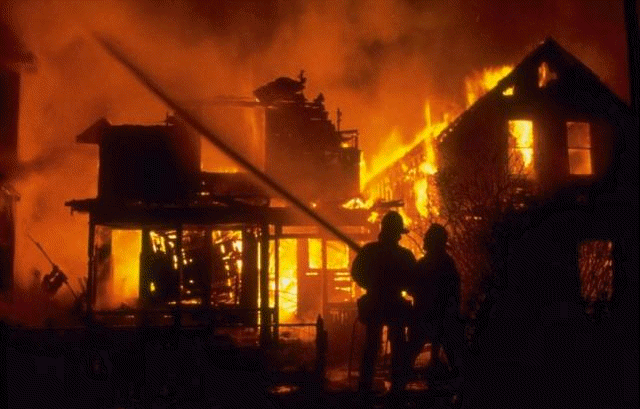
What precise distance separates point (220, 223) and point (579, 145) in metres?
15.3

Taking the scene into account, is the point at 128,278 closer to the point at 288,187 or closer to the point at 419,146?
the point at 288,187

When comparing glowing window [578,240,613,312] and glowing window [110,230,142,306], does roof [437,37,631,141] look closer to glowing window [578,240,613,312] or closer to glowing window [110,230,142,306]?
glowing window [578,240,613,312]

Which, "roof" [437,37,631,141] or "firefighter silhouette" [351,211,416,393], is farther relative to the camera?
"roof" [437,37,631,141]

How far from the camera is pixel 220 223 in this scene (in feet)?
55.4

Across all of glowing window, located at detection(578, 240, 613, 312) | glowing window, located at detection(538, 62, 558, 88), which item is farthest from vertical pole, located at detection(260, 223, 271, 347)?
glowing window, located at detection(538, 62, 558, 88)

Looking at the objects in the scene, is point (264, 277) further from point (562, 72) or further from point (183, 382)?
point (562, 72)

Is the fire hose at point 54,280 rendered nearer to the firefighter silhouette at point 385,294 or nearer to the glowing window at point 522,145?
the glowing window at point 522,145

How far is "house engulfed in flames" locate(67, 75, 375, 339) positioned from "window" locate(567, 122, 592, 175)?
28.1 feet

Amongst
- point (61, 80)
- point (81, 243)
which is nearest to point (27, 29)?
point (61, 80)

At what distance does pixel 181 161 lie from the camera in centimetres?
1814

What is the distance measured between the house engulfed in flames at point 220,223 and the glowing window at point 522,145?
19.0 ft

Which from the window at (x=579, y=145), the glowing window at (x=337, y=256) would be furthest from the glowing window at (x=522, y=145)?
the glowing window at (x=337, y=256)

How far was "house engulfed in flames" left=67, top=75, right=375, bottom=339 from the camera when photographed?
16578 millimetres

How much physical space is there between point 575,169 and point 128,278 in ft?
56.2
